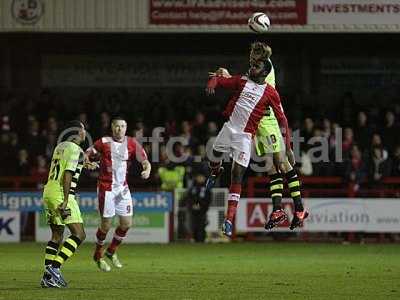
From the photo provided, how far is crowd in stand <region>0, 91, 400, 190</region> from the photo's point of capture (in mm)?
23906

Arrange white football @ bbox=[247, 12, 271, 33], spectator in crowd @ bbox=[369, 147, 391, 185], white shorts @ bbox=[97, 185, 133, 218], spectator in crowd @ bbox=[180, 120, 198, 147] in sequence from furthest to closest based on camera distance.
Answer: spectator in crowd @ bbox=[180, 120, 198, 147], spectator in crowd @ bbox=[369, 147, 391, 185], white shorts @ bbox=[97, 185, 133, 218], white football @ bbox=[247, 12, 271, 33]

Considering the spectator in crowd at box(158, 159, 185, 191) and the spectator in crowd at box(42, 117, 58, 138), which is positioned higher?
the spectator in crowd at box(42, 117, 58, 138)

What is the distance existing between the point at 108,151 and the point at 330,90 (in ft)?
44.1

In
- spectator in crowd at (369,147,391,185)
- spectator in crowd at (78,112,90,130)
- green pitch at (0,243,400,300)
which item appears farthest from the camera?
spectator in crowd at (78,112,90,130)

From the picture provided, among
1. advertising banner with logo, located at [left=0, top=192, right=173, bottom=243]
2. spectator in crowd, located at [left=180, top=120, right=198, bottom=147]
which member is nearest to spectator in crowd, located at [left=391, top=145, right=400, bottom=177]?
spectator in crowd, located at [left=180, top=120, right=198, bottom=147]

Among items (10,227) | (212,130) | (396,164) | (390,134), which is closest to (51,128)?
(10,227)

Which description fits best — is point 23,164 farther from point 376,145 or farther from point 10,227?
point 376,145

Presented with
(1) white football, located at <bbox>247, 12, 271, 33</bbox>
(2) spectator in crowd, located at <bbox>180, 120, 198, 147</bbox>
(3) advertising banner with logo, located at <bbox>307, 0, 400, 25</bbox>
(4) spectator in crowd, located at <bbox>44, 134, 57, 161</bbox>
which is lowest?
(4) spectator in crowd, located at <bbox>44, 134, 57, 161</bbox>

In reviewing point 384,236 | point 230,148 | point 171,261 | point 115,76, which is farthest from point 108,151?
point 115,76

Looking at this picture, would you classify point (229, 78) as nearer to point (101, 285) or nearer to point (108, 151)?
point (101, 285)

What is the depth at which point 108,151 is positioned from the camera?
56.5 ft

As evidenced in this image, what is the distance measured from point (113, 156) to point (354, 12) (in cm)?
994

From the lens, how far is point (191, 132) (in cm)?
2495

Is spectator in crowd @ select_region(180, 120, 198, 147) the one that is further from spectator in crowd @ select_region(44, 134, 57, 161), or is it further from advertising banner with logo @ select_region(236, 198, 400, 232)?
spectator in crowd @ select_region(44, 134, 57, 161)
